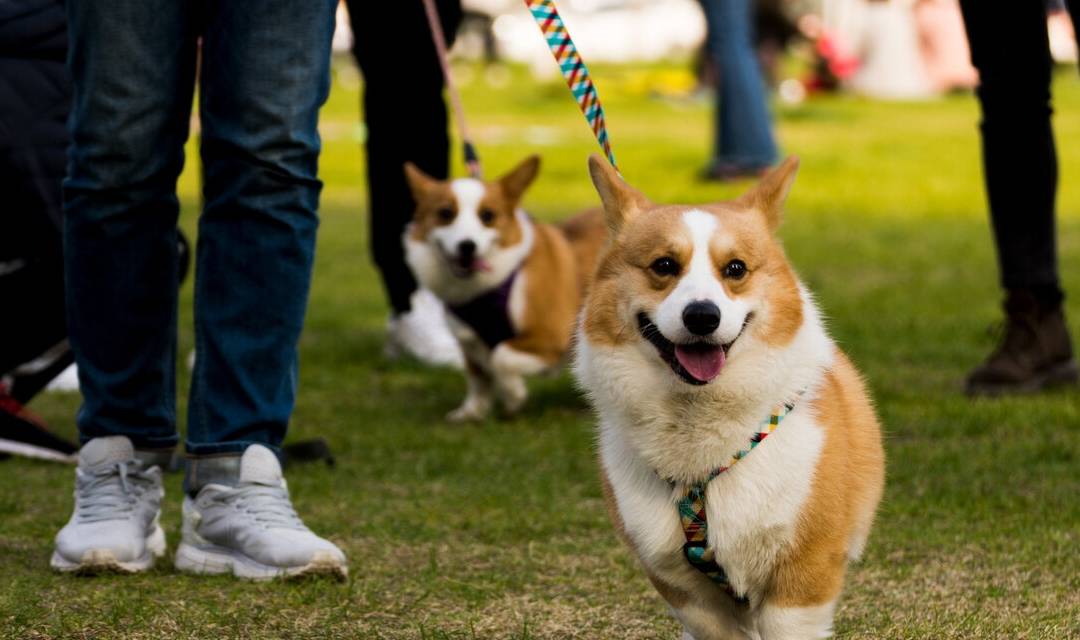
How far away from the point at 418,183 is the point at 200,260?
224 centimetres

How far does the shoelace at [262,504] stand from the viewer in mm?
2746

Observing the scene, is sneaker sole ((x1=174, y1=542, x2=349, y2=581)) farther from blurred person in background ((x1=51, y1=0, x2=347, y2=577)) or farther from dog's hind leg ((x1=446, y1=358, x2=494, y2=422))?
dog's hind leg ((x1=446, y1=358, x2=494, y2=422))

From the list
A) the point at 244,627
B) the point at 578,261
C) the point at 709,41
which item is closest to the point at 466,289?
the point at 578,261

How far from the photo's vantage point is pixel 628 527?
7.48ft

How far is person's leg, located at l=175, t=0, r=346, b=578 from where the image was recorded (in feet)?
8.57

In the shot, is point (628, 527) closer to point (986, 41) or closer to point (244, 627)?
point (244, 627)

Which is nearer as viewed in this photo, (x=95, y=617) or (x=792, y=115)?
(x=95, y=617)

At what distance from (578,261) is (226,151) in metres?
2.39

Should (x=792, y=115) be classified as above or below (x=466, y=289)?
below

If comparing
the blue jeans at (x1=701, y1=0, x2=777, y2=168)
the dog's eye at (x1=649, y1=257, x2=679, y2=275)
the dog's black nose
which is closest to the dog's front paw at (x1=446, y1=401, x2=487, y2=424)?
the dog's eye at (x1=649, y1=257, x2=679, y2=275)

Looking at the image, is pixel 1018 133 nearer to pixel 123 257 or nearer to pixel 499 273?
pixel 499 273

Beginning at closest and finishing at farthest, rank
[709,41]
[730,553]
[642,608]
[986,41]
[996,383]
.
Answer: [730,553] < [642,608] < [986,41] < [996,383] < [709,41]

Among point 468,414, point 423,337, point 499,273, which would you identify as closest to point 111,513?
point 468,414

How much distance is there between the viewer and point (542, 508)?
10.9 ft
